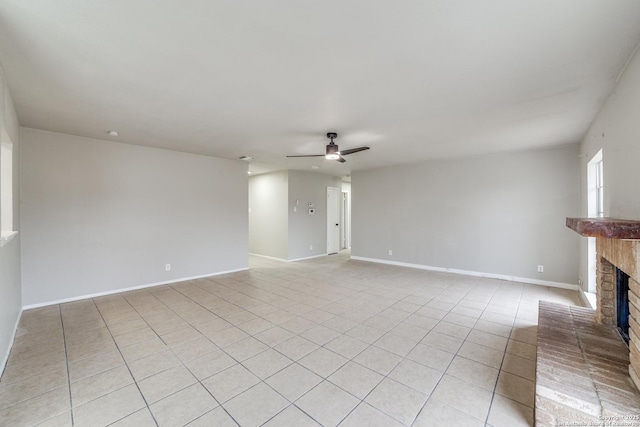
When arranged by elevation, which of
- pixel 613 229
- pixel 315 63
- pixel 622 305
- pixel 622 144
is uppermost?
pixel 315 63

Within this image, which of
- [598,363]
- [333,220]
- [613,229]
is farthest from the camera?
[333,220]

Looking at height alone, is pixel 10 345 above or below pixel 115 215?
below

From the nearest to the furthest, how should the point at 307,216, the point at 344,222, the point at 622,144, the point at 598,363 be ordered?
the point at 598,363 → the point at 622,144 → the point at 307,216 → the point at 344,222

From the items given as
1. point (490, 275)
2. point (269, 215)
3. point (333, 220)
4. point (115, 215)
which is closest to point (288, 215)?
point (269, 215)

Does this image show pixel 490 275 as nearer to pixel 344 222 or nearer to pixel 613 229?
pixel 613 229

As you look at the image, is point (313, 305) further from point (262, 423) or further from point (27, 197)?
A: point (27, 197)

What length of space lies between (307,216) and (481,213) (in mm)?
4296

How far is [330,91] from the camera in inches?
101

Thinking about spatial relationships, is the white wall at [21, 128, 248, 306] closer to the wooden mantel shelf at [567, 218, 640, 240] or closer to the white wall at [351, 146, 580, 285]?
the white wall at [351, 146, 580, 285]

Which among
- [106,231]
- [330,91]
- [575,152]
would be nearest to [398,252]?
[575,152]

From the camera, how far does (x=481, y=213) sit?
215 inches

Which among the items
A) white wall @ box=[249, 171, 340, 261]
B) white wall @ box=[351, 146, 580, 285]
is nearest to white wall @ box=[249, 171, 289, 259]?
white wall @ box=[249, 171, 340, 261]

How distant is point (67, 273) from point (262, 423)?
13.8ft

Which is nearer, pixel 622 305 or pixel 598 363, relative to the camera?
pixel 598 363
